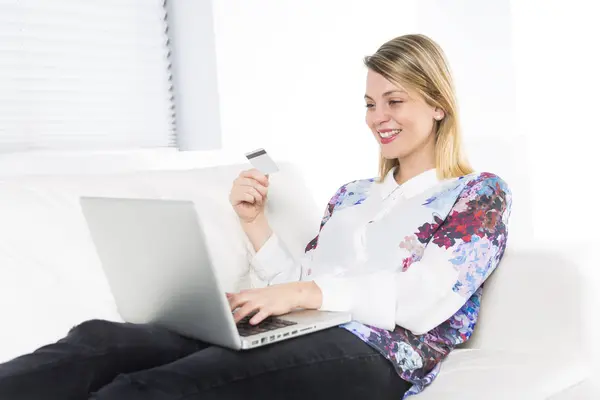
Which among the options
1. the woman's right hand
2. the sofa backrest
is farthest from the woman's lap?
the woman's right hand

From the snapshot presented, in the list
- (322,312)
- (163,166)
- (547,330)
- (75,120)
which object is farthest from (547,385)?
(75,120)

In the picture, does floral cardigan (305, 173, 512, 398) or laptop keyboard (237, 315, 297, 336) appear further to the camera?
floral cardigan (305, 173, 512, 398)

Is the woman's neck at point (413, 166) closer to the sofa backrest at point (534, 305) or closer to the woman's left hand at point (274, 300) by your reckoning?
the sofa backrest at point (534, 305)

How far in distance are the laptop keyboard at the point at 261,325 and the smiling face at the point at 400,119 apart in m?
0.54

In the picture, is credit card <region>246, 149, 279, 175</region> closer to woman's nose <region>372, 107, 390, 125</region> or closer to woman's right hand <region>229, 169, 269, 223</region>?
woman's right hand <region>229, 169, 269, 223</region>

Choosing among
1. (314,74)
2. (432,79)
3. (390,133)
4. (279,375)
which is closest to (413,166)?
(390,133)

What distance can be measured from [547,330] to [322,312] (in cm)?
47

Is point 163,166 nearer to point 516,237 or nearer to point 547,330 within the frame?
point 516,237

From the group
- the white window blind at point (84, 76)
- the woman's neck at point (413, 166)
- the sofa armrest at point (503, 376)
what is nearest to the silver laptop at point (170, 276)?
the sofa armrest at point (503, 376)

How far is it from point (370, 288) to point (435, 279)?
12cm

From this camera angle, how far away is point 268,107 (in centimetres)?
272

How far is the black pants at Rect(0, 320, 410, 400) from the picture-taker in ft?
3.14

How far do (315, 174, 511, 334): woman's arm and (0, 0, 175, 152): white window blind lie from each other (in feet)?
4.94

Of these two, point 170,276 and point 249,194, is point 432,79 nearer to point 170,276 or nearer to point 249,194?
point 249,194
